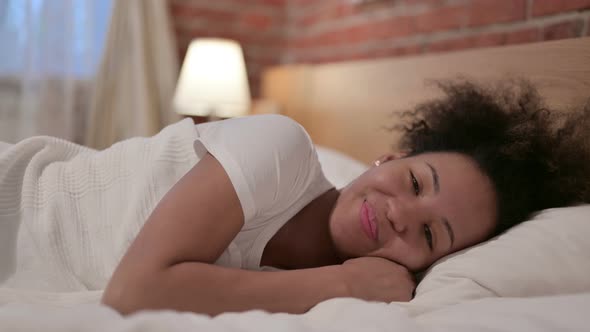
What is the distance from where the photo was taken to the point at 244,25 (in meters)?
2.88

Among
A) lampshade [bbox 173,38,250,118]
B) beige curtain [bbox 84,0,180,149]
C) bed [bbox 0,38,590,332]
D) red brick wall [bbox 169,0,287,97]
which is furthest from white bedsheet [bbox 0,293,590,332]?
red brick wall [bbox 169,0,287,97]

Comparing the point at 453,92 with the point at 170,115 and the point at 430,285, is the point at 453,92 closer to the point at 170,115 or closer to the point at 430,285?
the point at 430,285

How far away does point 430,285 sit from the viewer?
0.85 metres

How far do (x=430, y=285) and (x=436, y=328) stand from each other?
0.19m

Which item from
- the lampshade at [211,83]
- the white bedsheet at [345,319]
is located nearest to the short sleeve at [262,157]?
the white bedsheet at [345,319]

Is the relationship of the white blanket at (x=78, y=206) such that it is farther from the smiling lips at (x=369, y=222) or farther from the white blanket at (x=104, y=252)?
the smiling lips at (x=369, y=222)

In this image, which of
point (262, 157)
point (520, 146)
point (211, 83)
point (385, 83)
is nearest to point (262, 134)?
point (262, 157)

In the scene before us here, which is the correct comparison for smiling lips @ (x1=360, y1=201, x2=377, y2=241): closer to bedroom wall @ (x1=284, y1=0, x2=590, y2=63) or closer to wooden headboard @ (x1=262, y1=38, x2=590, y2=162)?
wooden headboard @ (x1=262, y1=38, x2=590, y2=162)

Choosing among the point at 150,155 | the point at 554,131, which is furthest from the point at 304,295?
the point at 554,131

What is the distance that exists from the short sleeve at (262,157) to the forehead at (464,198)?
→ 0.24 metres

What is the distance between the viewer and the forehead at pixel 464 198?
3.07 feet

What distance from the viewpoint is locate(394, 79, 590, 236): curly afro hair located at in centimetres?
99

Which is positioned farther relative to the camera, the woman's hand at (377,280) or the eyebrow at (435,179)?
the eyebrow at (435,179)

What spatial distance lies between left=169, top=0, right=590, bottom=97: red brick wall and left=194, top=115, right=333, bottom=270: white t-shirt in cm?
85
